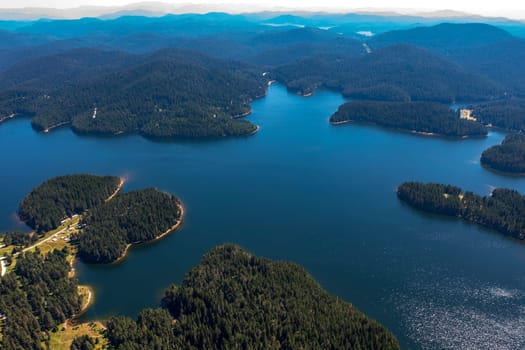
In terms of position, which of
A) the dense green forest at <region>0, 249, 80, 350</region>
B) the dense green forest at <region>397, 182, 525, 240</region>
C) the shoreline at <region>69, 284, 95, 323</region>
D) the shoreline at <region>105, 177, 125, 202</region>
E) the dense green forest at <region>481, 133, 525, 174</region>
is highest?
the dense green forest at <region>481, 133, 525, 174</region>

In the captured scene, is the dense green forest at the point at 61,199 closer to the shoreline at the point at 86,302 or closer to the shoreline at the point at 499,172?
the shoreline at the point at 86,302

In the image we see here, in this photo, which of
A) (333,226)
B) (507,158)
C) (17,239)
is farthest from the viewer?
(507,158)

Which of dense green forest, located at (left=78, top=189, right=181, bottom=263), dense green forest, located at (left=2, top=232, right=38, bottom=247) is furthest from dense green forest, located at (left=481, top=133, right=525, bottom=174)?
dense green forest, located at (left=2, top=232, right=38, bottom=247)

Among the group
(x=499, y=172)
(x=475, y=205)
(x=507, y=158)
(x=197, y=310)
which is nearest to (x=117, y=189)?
(x=197, y=310)

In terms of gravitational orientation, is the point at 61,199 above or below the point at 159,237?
above

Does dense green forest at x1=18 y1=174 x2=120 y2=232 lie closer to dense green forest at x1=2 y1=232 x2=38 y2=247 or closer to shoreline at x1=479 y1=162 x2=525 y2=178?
dense green forest at x1=2 y1=232 x2=38 y2=247

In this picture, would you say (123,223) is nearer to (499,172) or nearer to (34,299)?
(34,299)
